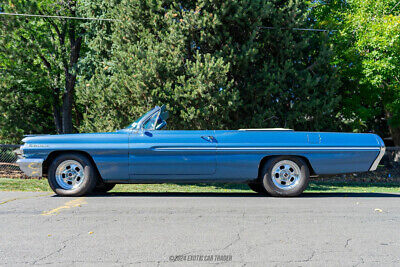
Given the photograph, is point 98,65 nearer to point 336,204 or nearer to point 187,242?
point 336,204

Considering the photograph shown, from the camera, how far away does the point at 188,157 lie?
23.6ft

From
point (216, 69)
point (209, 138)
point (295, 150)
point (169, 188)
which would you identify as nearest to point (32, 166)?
point (209, 138)

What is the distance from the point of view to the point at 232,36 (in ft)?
44.2

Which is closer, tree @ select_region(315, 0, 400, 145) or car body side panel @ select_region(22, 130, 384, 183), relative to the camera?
car body side panel @ select_region(22, 130, 384, 183)

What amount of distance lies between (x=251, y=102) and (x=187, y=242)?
9.82 meters

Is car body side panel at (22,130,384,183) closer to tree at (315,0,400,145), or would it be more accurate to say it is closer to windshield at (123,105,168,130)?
windshield at (123,105,168,130)

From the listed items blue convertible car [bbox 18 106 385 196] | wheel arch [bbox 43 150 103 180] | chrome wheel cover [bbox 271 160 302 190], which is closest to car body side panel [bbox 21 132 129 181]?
blue convertible car [bbox 18 106 385 196]

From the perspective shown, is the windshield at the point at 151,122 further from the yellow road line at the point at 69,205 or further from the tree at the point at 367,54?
the tree at the point at 367,54

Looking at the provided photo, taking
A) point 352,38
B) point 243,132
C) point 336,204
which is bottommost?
Result: point 336,204

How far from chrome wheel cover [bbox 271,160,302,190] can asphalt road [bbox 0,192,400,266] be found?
0.53 metres

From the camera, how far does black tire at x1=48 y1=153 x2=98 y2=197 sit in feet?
23.8

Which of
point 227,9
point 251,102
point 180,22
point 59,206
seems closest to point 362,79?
point 251,102

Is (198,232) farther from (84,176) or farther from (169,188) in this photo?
(169,188)

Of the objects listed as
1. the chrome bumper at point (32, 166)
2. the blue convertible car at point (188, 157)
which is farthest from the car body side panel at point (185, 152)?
the chrome bumper at point (32, 166)
